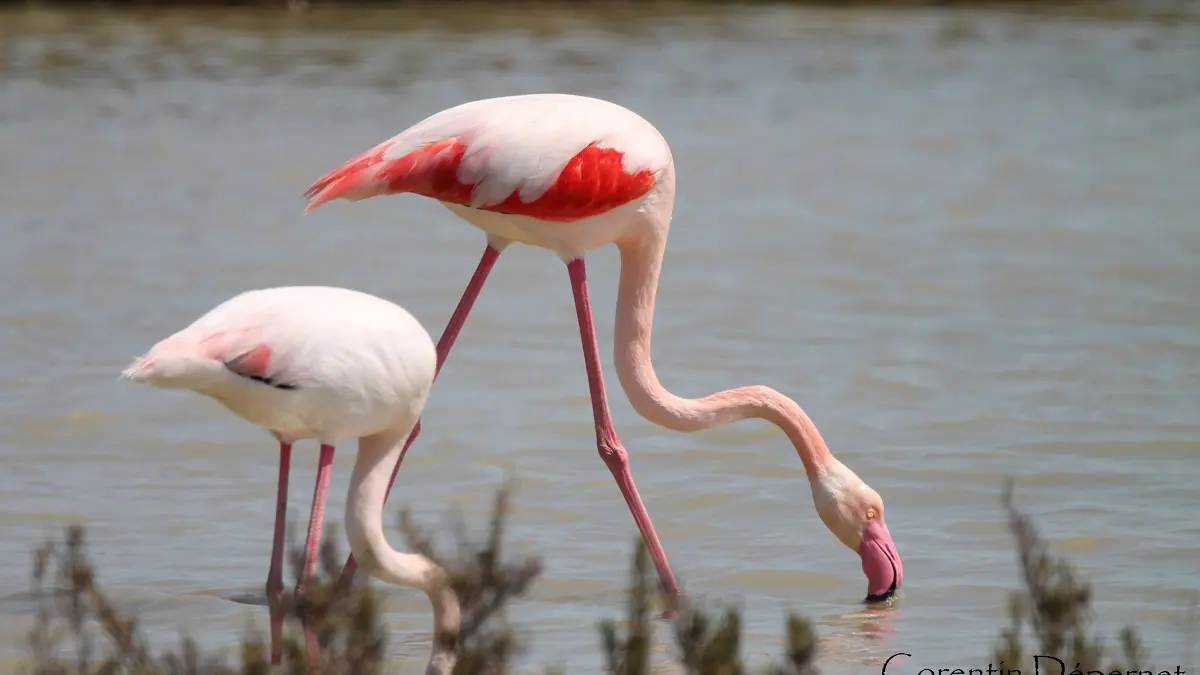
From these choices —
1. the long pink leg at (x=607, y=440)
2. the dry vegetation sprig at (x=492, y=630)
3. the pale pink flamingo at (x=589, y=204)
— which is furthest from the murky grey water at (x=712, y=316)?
the dry vegetation sprig at (x=492, y=630)

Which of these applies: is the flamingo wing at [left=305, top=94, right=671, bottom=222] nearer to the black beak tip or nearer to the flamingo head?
the flamingo head

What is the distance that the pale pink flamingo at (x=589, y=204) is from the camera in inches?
212

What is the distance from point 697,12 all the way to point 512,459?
58.1 feet

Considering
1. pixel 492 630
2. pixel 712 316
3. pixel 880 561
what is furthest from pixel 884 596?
pixel 712 316

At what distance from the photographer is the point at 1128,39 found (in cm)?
2103

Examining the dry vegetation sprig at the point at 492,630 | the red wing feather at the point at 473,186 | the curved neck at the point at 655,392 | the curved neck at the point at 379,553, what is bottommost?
the dry vegetation sprig at the point at 492,630

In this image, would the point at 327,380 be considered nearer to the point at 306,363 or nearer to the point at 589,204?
the point at 306,363

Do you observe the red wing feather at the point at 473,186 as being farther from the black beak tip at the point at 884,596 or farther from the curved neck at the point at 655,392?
the black beak tip at the point at 884,596

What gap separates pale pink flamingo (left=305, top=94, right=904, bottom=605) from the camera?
5387 mm

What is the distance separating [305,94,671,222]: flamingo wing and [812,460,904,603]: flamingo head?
40.4 inches

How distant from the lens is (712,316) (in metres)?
9.73

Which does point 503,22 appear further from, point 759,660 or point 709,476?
point 759,660

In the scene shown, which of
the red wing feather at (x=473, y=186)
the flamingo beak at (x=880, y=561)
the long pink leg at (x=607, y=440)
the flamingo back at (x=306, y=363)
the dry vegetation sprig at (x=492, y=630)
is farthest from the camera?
the long pink leg at (x=607, y=440)

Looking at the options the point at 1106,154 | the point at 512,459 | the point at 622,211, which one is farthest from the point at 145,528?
the point at 1106,154
